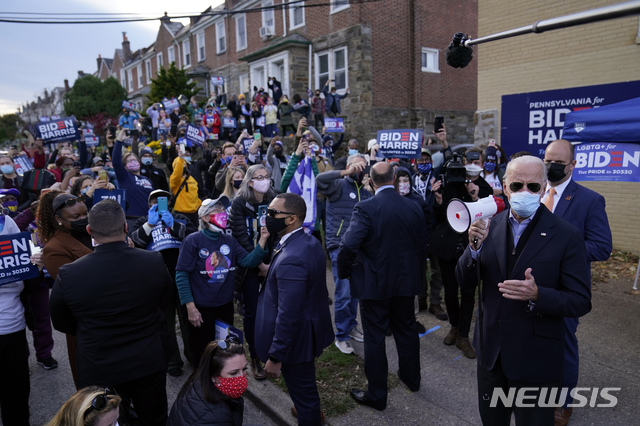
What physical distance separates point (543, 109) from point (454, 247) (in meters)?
5.79

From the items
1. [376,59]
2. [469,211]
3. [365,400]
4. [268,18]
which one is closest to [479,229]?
[469,211]

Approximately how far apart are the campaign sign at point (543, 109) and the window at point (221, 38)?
21.9 metres

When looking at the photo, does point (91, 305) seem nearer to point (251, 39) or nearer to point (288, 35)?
point (288, 35)

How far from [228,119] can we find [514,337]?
1508 cm

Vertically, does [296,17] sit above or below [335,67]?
above

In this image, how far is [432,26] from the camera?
1842 cm

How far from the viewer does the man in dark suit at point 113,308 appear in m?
2.62

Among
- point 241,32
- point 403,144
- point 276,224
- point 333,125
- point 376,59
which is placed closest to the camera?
point 276,224

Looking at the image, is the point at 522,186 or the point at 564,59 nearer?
the point at 522,186

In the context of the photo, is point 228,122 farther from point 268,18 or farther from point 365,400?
point 365,400

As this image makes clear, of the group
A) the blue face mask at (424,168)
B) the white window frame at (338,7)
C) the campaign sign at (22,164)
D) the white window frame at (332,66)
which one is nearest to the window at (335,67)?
the white window frame at (332,66)

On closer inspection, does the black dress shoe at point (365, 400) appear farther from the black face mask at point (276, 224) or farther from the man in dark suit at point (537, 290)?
the black face mask at point (276, 224)

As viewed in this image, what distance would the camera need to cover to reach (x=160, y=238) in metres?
→ 4.44

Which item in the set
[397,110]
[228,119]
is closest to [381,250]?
[228,119]
